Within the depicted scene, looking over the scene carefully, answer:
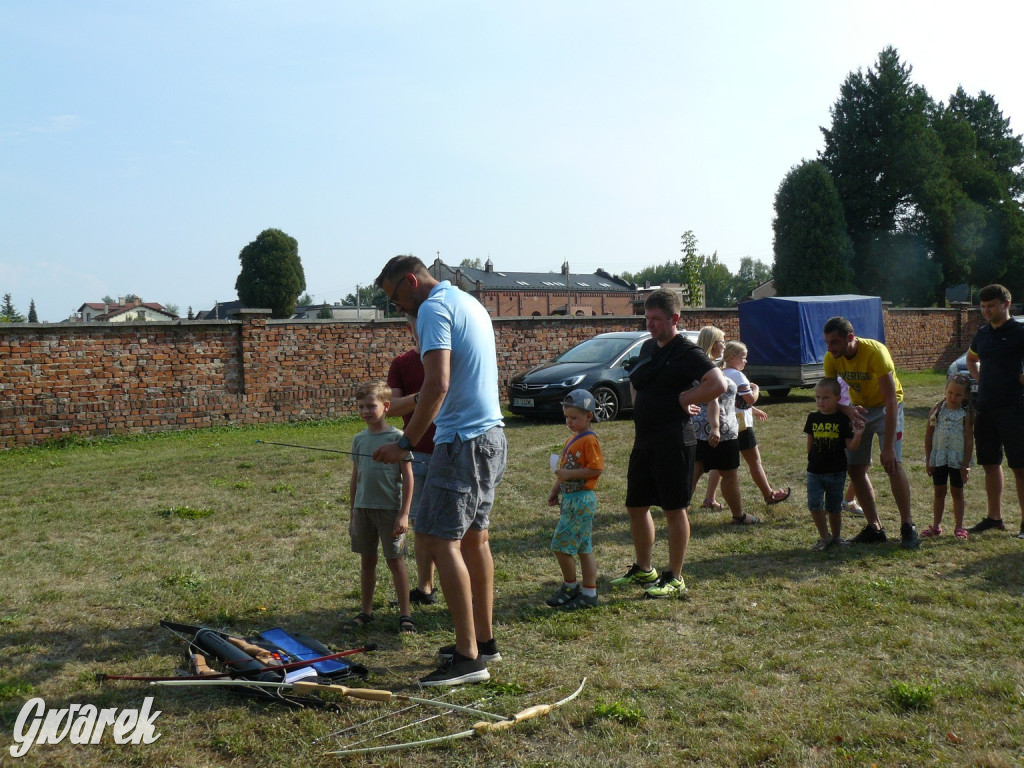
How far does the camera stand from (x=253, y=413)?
16.1 metres

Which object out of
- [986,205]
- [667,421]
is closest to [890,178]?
[986,205]

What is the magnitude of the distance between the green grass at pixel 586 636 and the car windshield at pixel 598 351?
741cm

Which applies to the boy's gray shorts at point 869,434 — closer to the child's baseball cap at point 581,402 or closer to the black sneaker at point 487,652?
the child's baseball cap at point 581,402

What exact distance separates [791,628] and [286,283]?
62.8 metres

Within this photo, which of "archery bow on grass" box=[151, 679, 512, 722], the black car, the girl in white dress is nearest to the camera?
"archery bow on grass" box=[151, 679, 512, 722]

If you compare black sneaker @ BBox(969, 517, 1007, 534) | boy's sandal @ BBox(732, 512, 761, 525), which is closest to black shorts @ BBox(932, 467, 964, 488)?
black sneaker @ BBox(969, 517, 1007, 534)

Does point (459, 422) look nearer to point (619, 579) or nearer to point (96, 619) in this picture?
point (619, 579)

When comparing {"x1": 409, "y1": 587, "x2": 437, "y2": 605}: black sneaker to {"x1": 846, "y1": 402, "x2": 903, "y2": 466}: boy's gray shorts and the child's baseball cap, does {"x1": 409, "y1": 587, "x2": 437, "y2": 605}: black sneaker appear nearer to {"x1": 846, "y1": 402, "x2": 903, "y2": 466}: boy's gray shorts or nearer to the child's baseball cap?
the child's baseball cap

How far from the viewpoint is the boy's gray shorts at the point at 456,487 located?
13.1ft

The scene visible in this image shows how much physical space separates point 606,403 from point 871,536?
29.7ft

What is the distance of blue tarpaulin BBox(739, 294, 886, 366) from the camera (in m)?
18.8

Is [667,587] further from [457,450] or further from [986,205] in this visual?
[986,205]

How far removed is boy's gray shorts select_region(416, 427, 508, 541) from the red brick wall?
12466 mm

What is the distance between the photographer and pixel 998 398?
677cm
